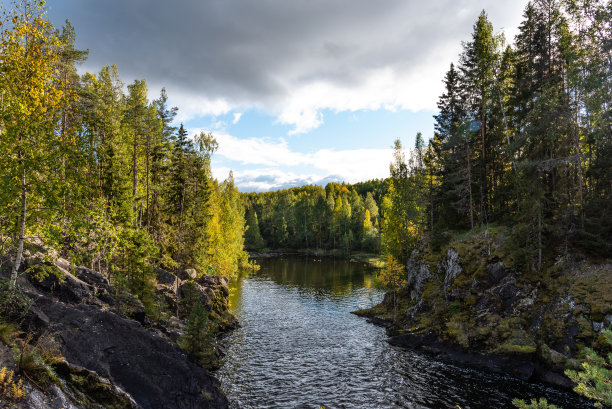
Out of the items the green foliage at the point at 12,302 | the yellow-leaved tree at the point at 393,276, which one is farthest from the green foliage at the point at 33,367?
the yellow-leaved tree at the point at 393,276

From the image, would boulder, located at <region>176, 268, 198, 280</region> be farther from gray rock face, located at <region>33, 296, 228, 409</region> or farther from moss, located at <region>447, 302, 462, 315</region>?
moss, located at <region>447, 302, 462, 315</region>

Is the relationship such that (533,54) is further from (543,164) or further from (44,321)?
(44,321)

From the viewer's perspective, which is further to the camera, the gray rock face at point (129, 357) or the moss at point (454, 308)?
the moss at point (454, 308)

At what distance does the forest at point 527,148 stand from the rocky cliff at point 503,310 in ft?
Result: 7.00

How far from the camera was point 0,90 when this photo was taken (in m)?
12.1

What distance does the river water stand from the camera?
21.6 m

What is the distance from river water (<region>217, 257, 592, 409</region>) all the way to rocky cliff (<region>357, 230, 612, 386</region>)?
203 centimetres

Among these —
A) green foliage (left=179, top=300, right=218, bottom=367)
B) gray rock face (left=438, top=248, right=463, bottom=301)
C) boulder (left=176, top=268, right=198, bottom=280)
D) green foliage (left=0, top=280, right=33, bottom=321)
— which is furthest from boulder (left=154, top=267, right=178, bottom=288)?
gray rock face (left=438, top=248, right=463, bottom=301)

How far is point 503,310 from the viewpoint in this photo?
2941cm

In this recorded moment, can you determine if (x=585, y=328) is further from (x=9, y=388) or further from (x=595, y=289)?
(x=9, y=388)

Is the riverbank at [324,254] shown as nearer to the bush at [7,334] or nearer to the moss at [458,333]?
the moss at [458,333]

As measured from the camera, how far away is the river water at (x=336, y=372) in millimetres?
21625

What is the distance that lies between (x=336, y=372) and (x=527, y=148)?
1100 inches

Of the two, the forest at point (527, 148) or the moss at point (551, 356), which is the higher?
the forest at point (527, 148)
